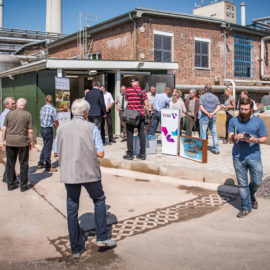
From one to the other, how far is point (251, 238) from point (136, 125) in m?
4.61

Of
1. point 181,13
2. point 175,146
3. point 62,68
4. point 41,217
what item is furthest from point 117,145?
point 181,13

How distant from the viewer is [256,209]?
5.59 metres

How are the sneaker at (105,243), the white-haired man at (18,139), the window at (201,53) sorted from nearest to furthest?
the sneaker at (105,243)
the white-haired man at (18,139)
the window at (201,53)

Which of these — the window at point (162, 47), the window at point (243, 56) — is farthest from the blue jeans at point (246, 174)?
the window at point (243, 56)

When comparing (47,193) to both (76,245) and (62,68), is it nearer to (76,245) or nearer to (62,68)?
(76,245)

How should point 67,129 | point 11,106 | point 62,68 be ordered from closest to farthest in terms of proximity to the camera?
point 67,129
point 11,106
point 62,68

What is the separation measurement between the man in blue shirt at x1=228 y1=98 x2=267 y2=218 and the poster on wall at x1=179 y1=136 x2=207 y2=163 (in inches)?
115

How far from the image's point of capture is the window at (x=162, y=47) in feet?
57.1

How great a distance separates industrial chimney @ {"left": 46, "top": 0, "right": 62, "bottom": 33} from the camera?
37938 mm

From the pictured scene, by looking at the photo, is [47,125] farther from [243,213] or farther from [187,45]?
[187,45]

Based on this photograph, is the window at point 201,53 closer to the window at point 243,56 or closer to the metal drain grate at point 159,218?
the window at point 243,56

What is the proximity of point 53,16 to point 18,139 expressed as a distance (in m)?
34.4

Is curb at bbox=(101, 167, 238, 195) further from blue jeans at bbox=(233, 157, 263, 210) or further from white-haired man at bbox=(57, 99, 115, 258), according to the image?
white-haired man at bbox=(57, 99, 115, 258)

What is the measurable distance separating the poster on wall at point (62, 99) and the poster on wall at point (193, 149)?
173 inches
